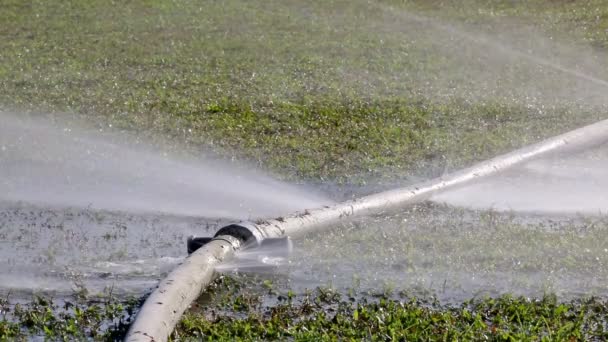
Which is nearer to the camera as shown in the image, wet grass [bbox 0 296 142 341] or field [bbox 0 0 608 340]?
wet grass [bbox 0 296 142 341]

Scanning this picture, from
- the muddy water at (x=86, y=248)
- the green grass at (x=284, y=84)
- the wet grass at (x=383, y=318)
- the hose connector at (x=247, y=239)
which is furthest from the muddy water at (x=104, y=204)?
the wet grass at (x=383, y=318)

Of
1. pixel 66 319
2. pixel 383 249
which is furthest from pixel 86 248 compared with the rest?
pixel 383 249

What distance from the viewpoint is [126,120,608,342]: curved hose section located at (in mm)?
4887

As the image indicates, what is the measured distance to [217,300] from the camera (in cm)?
Result: 564

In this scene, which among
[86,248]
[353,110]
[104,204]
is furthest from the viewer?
[353,110]

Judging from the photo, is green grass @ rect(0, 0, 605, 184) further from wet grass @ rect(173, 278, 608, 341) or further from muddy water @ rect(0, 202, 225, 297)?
wet grass @ rect(173, 278, 608, 341)


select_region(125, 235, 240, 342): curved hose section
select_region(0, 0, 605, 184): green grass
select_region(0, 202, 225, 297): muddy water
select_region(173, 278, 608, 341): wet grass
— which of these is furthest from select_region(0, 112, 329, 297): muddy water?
select_region(173, 278, 608, 341): wet grass

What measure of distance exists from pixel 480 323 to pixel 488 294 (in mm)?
541

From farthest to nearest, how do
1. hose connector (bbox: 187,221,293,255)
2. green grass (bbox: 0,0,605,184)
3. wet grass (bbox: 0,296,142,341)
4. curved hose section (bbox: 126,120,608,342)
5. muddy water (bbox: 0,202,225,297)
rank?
green grass (bbox: 0,0,605,184) < hose connector (bbox: 187,221,293,255) < muddy water (bbox: 0,202,225,297) < wet grass (bbox: 0,296,142,341) < curved hose section (bbox: 126,120,608,342)

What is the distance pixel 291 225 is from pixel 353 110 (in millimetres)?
4869

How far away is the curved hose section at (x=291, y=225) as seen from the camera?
4.89 m

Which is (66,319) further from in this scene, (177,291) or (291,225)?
(291,225)

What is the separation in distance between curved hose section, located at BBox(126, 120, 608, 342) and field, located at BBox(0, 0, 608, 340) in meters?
0.12

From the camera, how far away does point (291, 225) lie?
675cm
